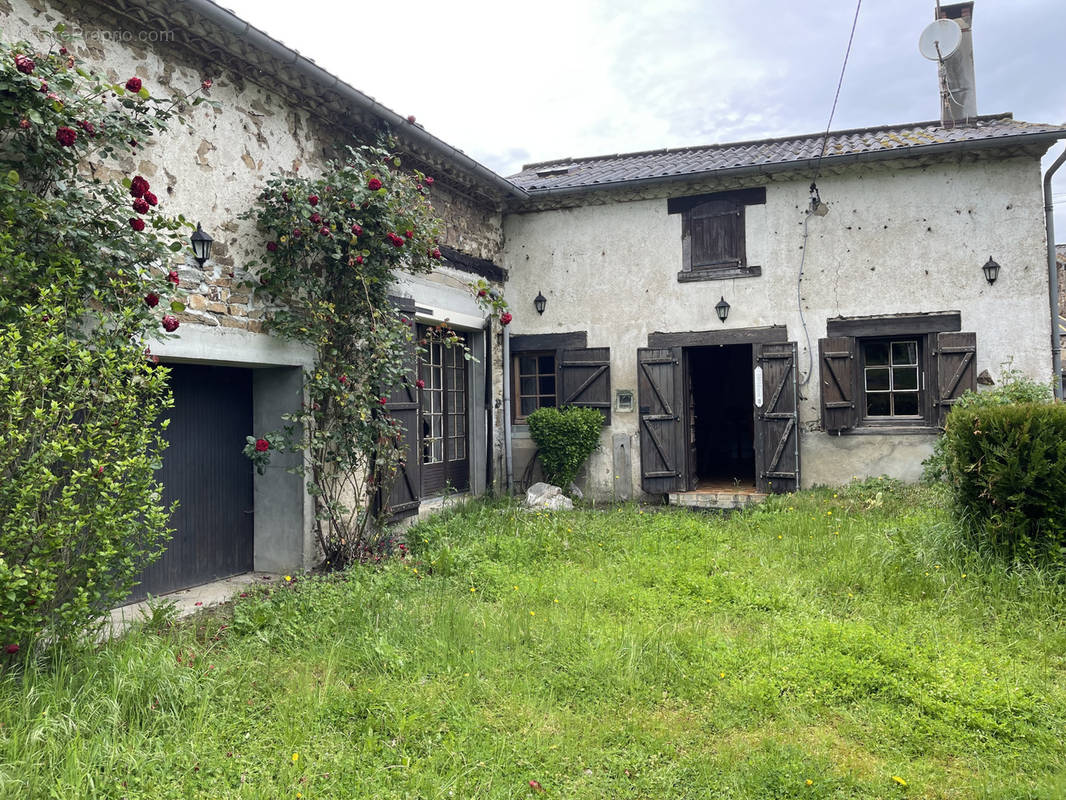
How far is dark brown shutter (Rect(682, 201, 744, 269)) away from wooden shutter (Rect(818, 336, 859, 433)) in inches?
62.5

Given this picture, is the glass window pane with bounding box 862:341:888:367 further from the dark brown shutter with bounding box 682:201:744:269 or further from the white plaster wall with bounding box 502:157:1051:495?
the dark brown shutter with bounding box 682:201:744:269

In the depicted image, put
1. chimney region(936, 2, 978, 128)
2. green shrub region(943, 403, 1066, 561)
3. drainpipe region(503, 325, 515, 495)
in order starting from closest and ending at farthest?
green shrub region(943, 403, 1066, 561) → chimney region(936, 2, 978, 128) → drainpipe region(503, 325, 515, 495)

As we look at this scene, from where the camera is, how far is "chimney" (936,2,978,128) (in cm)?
907

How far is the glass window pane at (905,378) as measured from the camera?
322 inches

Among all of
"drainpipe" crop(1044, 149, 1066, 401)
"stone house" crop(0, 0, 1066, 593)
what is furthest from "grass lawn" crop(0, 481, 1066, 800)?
"drainpipe" crop(1044, 149, 1066, 401)

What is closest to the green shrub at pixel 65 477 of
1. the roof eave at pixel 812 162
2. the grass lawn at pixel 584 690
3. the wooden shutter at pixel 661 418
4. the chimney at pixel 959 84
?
the grass lawn at pixel 584 690

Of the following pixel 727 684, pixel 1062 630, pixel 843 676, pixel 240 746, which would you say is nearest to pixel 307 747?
pixel 240 746

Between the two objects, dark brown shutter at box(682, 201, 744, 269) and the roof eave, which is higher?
the roof eave

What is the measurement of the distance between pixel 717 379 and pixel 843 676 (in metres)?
9.36

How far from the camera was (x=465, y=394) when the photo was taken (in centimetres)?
879

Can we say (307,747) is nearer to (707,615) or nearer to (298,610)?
(298,610)

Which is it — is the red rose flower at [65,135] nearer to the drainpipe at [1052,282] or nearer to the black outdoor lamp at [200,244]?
the black outdoor lamp at [200,244]

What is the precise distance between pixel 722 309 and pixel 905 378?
2330 mm

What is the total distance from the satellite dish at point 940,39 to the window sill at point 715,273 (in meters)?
3.94
